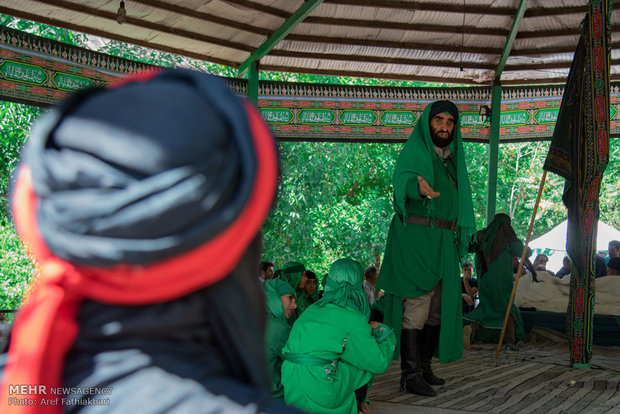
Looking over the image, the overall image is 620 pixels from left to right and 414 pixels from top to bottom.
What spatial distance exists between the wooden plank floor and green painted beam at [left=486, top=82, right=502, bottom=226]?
1964 millimetres

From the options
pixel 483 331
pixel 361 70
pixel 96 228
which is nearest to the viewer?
pixel 96 228

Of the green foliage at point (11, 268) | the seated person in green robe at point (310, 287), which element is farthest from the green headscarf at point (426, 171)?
the green foliage at point (11, 268)

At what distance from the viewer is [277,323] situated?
11.3 feet

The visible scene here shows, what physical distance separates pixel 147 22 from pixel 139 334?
5.70m

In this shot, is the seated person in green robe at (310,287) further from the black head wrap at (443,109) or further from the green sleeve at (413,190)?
the black head wrap at (443,109)

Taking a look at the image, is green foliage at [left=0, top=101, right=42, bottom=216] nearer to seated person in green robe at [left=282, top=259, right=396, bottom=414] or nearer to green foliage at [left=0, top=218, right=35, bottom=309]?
green foliage at [left=0, top=218, right=35, bottom=309]

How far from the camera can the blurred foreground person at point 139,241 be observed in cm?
77

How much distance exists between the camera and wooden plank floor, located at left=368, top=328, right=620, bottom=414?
3553mm

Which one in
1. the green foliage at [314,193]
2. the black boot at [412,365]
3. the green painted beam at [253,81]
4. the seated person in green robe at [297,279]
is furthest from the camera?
the green foliage at [314,193]

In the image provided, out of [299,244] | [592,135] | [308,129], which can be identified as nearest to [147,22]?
[308,129]

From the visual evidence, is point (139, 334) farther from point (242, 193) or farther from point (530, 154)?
point (530, 154)

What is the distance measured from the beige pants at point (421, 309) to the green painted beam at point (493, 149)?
3340 millimetres

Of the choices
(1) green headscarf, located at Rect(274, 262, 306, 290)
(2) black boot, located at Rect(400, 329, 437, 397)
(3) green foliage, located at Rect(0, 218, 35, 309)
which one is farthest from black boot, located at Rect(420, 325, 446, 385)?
(3) green foliage, located at Rect(0, 218, 35, 309)

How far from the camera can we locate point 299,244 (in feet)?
46.1
